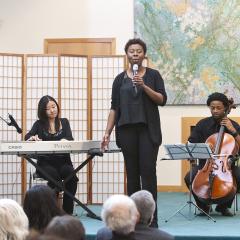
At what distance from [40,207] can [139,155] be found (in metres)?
1.54

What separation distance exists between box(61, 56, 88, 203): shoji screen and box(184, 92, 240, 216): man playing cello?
1.38 m

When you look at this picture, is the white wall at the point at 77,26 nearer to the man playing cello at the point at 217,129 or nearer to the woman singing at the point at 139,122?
the man playing cello at the point at 217,129

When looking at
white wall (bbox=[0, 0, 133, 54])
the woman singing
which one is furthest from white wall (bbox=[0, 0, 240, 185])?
the woman singing

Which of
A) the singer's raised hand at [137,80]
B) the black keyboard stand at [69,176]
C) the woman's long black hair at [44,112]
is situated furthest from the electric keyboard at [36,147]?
the singer's raised hand at [137,80]

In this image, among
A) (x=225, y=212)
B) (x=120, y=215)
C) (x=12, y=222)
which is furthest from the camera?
(x=225, y=212)

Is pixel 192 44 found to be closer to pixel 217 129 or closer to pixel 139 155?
pixel 217 129

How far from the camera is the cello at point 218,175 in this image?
4.89 m

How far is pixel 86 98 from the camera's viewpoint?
6.27 m

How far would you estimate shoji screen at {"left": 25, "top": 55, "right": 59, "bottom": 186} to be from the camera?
6215mm

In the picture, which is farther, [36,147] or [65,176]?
[65,176]

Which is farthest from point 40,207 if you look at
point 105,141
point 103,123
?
point 103,123

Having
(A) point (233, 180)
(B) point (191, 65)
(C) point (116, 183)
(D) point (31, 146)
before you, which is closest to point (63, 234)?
(D) point (31, 146)

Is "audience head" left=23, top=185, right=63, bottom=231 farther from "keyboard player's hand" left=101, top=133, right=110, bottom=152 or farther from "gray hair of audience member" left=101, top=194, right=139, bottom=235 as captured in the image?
"keyboard player's hand" left=101, top=133, right=110, bottom=152

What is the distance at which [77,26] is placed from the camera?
7.61 metres
